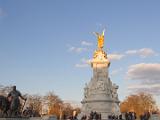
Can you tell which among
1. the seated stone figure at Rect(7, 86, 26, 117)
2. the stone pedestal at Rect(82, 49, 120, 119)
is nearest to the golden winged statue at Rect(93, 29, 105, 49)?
the stone pedestal at Rect(82, 49, 120, 119)

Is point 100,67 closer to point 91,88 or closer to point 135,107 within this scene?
point 91,88

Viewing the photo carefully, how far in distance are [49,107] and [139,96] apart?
3200cm

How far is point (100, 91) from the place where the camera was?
81.6 metres

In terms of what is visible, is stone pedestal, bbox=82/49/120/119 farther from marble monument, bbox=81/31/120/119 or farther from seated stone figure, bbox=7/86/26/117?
seated stone figure, bbox=7/86/26/117

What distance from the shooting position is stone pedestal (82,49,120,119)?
7975 cm

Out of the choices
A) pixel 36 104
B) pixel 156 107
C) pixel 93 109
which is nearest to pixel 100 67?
pixel 93 109

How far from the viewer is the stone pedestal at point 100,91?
79.8 meters

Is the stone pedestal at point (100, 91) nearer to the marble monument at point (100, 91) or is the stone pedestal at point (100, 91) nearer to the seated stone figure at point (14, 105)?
the marble monument at point (100, 91)

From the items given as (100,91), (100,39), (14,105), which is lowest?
(14,105)

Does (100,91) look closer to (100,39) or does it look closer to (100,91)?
(100,91)

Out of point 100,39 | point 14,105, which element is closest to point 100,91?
point 100,39

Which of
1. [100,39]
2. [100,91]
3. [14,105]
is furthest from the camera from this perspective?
[100,39]

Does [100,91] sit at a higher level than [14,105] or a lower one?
higher

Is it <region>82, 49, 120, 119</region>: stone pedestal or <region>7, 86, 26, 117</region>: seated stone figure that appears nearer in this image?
<region>7, 86, 26, 117</region>: seated stone figure
